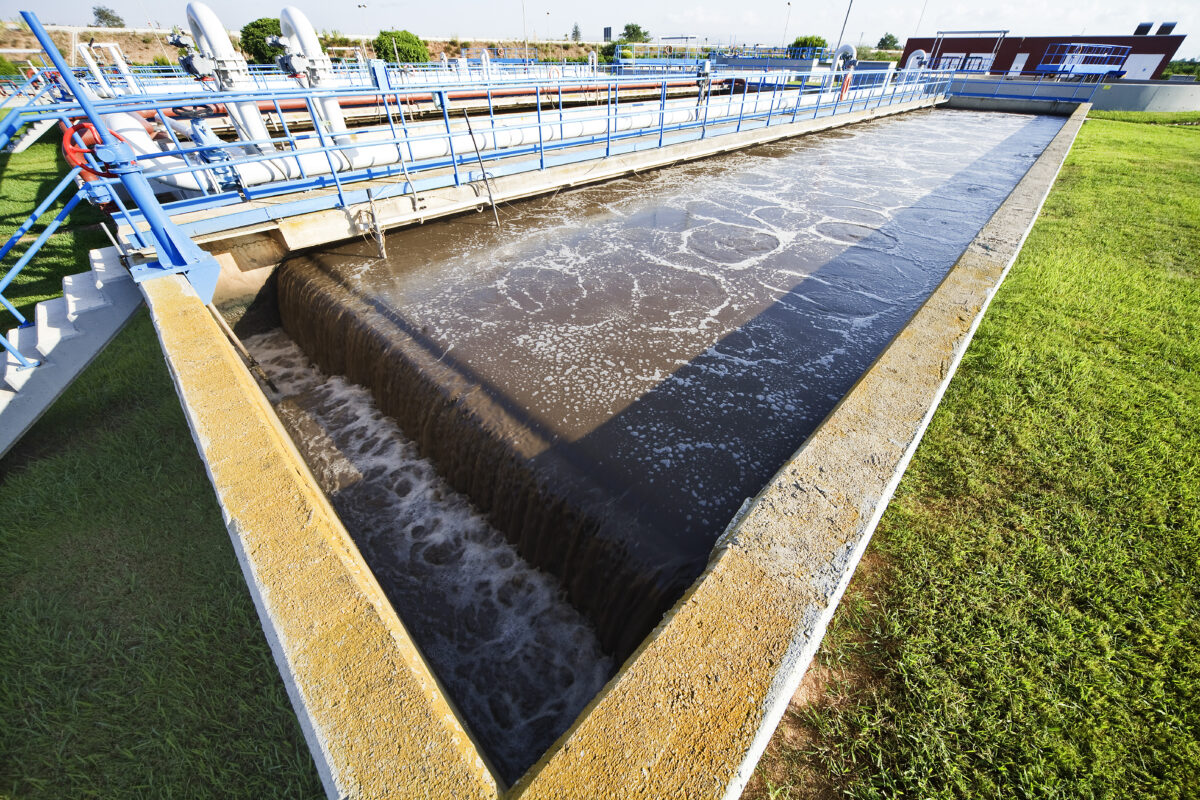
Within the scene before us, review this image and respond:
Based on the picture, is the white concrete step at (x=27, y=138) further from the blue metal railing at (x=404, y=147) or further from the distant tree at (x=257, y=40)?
the distant tree at (x=257, y=40)

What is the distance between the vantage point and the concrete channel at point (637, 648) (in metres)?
1.44

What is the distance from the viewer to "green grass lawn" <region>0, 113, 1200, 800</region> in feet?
6.00

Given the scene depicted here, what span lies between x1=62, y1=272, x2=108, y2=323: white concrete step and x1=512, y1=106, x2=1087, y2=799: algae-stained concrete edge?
6156 millimetres

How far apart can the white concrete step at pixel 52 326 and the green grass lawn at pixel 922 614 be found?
685 mm

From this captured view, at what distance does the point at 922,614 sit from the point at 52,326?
7.16m

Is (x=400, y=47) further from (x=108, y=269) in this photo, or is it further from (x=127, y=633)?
(x=127, y=633)

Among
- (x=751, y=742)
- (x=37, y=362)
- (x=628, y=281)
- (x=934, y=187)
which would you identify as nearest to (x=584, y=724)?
(x=751, y=742)

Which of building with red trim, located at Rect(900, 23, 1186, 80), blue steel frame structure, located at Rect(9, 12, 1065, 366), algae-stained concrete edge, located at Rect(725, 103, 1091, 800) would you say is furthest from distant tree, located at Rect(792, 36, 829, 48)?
algae-stained concrete edge, located at Rect(725, 103, 1091, 800)

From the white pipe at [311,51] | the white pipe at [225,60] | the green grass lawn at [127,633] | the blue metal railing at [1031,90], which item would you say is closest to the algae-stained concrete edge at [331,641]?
the green grass lawn at [127,633]

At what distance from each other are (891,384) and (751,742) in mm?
2323

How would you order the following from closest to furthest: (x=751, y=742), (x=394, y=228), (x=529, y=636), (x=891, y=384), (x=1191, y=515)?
(x=751, y=742) < (x=1191, y=515) < (x=891, y=384) < (x=529, y=636) < (x=394, y=228)

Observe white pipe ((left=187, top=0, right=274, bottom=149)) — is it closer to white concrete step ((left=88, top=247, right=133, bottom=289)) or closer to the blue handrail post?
white concrete step ((left=88, top=247, right=133, bottom=289))

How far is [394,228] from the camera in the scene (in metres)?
7.24

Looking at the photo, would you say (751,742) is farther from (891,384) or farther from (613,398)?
(613,398)
